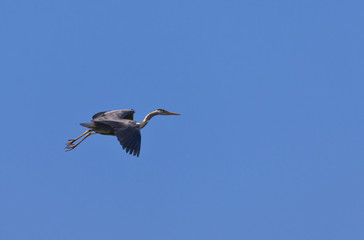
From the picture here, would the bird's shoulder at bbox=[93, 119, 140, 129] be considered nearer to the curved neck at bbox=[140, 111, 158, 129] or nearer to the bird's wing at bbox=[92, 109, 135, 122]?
the bird's wing at bbox=[92, 109, 135, 122]

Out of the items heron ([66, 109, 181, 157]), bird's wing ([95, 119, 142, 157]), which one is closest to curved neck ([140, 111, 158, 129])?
heron ([66, 109, 181, 157])

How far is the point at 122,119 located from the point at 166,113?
2.95m

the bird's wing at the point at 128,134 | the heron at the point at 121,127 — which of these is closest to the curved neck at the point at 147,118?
the heron at the point at 121,127

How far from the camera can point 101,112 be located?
27047mm

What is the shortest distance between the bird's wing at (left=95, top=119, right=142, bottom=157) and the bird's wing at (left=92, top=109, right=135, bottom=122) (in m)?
1.58

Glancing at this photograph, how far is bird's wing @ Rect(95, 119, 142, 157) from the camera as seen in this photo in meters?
22.5

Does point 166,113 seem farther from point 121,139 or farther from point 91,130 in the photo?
point 121,139

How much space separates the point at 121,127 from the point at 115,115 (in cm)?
288

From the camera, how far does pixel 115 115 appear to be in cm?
2652

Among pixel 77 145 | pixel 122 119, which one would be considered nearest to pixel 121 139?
pixel 122 119

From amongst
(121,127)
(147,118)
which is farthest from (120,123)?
(147,118)

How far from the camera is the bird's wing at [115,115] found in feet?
85.6

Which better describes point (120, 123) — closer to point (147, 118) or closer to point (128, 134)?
point (128, 134)

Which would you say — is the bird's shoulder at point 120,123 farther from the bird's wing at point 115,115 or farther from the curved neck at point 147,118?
the curved neck at point 147,118
